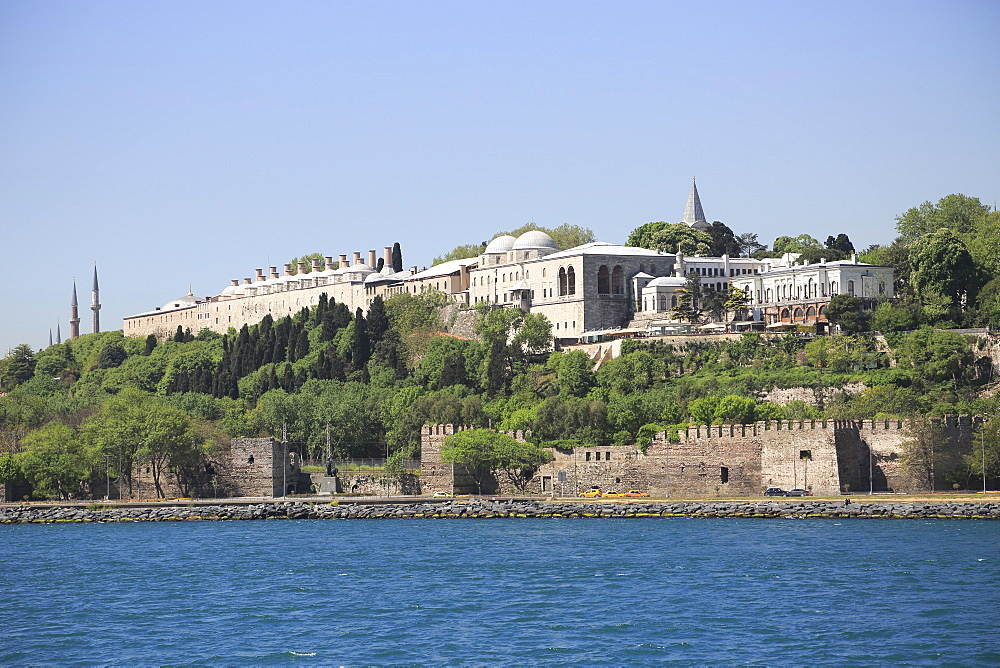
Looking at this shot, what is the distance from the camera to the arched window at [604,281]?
8331 cm

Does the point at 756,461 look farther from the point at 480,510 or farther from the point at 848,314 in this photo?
the point at 848,314

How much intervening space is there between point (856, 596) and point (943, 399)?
89.6ft

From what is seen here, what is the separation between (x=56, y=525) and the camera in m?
51.5

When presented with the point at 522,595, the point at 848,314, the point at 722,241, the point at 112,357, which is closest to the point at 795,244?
the point at 722,241

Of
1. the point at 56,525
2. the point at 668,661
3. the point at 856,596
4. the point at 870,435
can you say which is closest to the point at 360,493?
the point at 56,525

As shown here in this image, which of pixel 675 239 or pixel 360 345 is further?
pixel 675 239

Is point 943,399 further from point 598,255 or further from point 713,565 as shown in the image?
point 598,255

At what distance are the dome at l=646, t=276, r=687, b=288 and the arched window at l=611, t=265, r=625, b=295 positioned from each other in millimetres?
2853

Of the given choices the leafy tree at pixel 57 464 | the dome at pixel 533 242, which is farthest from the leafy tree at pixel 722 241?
the leafy tree at pixel 57 464

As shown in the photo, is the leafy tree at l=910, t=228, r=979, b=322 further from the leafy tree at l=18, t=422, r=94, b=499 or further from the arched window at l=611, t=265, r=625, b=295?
the leafy tree at l=18, t=422, r=94, b=499

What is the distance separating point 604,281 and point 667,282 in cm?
450

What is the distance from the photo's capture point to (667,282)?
263 feet

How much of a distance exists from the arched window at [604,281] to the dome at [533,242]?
7532 millimetres

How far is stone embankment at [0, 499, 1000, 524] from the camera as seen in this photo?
44188mm
